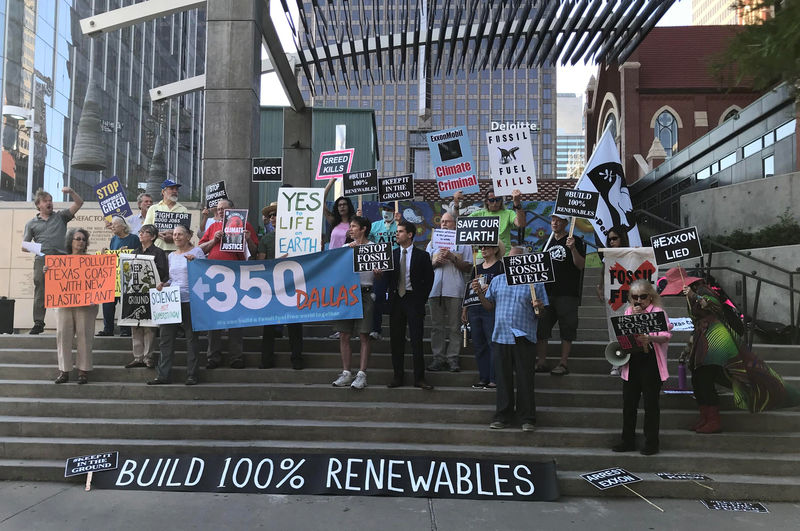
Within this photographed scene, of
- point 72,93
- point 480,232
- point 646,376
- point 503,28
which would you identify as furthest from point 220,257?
point 72,93

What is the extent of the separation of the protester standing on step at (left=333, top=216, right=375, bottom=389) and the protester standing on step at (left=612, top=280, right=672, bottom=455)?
9.65 feet

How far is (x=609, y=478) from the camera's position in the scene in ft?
19.1

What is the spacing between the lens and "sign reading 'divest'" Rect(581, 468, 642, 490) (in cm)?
571

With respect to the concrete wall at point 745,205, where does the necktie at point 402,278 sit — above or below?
below

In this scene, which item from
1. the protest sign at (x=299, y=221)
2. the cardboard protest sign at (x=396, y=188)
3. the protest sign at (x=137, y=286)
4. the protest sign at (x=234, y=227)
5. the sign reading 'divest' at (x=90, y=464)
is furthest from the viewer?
the cardboard protest sign at (x=396, y=188)

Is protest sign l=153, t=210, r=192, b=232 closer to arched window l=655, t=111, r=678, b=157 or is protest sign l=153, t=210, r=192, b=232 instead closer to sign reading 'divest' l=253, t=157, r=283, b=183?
sign reading 'divest' l=253, t=157, r=283, b=183

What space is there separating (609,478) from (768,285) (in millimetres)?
6866

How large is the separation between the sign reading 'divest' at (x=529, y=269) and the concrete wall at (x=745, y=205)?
885 cm

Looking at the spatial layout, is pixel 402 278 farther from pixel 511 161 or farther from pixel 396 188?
pixel 511 161

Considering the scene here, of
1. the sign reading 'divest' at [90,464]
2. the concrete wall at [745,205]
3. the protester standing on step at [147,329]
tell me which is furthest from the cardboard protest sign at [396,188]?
the concrete wall at [745,205]

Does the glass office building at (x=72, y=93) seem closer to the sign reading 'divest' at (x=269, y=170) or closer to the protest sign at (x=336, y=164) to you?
the sign reading 'divest' at (x=269, y=170)

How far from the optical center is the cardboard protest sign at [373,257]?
24.5 ft

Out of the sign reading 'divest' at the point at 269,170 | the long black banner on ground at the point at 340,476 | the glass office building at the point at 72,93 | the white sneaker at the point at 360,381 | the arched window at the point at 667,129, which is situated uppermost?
the glass office building at the point at 72,93

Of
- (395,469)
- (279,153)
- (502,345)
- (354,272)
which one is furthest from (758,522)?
(279,153)
